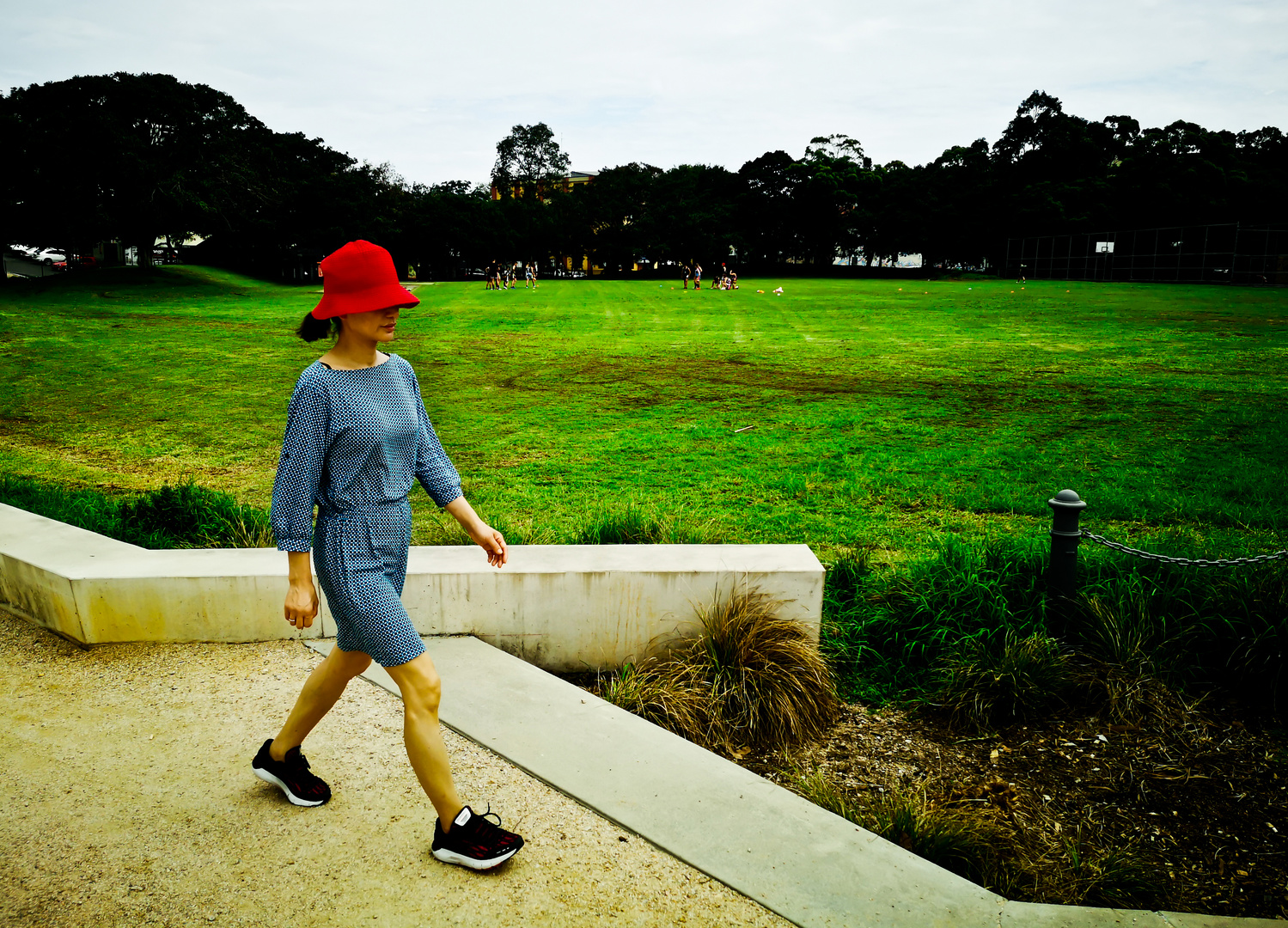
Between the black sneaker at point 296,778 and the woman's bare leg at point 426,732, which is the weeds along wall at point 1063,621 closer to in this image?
the woman's bare leg at point 426,732

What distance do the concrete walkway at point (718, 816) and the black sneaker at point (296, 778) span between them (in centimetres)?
59

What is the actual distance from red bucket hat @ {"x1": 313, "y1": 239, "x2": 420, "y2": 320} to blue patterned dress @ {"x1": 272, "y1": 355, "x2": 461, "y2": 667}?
0.58 ft

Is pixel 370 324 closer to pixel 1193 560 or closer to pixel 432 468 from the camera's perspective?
pixel 432 468

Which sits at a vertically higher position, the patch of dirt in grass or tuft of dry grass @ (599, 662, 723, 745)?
tuft of dry grass @ (599, 662, 723, 745)

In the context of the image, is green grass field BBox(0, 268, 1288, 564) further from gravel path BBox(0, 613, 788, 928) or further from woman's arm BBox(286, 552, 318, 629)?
woman's arm BBox(286, 552, 318, 629)

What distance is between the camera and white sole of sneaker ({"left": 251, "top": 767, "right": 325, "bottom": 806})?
2.88 meters

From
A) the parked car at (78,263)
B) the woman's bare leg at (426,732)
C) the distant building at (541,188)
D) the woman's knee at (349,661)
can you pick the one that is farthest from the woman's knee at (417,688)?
the distant building at (541,188)

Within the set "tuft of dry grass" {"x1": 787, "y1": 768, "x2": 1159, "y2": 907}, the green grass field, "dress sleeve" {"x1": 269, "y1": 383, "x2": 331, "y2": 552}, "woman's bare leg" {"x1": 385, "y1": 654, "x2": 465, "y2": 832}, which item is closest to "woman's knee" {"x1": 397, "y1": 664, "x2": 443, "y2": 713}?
"woman's bare leg" {"x1": 385, "y1": 654, "x2": 465, "y2": 832}

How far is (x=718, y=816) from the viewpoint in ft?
9.64

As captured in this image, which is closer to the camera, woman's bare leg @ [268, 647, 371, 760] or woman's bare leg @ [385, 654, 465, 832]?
woman's bare leg @ [385, 654, 465, 832]

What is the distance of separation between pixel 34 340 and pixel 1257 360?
22153 millimetres

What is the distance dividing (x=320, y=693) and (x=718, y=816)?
132 cm

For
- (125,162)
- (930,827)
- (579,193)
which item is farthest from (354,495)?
(579,193)

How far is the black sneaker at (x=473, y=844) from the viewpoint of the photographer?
102 inches
